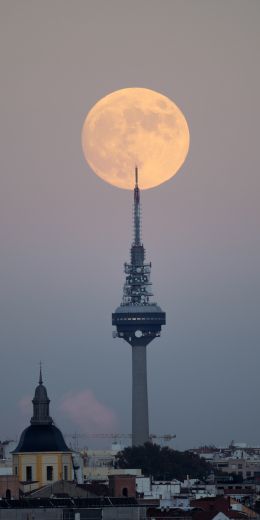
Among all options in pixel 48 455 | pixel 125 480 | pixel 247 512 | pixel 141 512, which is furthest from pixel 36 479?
pixel 141 512

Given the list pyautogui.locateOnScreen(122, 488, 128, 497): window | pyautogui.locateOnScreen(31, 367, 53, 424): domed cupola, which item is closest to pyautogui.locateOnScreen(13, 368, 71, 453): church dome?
pyautogui.locateOnScreen(31, 367, 53, 424): domed cupola

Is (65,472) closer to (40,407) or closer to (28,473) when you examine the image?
(28,473)

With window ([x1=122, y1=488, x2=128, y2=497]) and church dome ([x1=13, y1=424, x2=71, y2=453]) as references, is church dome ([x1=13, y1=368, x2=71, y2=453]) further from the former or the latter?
window ([x1=122, y1=488, x2=128, y2=497])

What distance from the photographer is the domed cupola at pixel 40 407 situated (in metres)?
171

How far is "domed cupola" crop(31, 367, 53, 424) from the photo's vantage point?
171m

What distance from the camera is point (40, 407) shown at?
571 feet

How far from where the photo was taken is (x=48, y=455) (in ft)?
543

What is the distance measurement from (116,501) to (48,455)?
44119 mm

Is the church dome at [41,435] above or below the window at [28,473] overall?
above

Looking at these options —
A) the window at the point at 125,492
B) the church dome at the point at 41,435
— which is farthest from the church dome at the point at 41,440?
the window at the point at 125,492

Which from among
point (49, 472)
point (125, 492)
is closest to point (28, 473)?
point (49, 472)

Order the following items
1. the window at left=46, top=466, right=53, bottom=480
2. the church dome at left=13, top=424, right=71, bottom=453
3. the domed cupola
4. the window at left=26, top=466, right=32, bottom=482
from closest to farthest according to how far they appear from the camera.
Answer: the window at left=46, top=466, right=53, bottom=480
the window at left=26, top=466, right=32, bottom=482
the church dome at left=13, top=424, right=71, bottom=453
the domed cupola

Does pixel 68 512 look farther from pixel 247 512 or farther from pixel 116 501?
pixel 247 512

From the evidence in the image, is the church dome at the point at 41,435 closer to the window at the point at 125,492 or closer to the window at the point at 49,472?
the window at the point at 49,472
